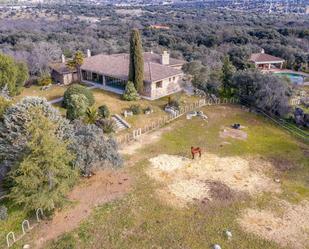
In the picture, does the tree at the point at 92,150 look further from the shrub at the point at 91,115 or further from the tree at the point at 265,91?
the tree at the point at 265,91

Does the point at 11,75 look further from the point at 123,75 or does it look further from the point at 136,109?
the point at 136,109

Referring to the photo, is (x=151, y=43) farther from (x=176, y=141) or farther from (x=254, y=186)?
(x=254, y=186)

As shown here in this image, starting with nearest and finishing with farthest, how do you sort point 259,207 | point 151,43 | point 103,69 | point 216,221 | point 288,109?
point 216,221 → point 259,207 → point 288,109 → point 103,69 → point 151,43

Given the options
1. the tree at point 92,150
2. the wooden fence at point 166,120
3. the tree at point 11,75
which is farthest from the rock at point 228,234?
the tree at point 11,75

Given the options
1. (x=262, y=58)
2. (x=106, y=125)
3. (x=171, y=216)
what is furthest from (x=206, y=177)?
(x=262, y=58)

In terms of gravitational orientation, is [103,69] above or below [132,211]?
above

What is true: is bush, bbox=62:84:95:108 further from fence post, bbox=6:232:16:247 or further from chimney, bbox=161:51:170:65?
fence post, bbox=6:232:16:247

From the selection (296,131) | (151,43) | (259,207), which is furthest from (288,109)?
(151,43)
